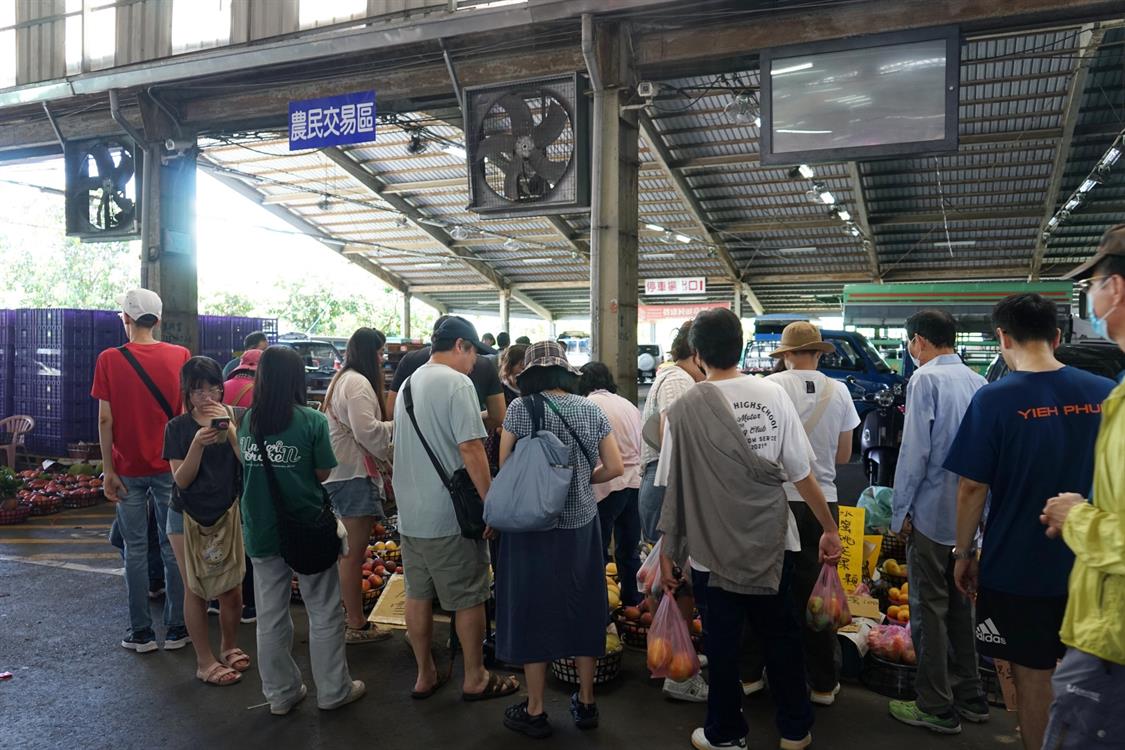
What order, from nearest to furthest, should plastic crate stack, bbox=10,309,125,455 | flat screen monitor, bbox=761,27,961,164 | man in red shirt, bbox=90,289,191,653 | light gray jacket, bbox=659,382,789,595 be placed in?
light gray jacket, bbox=659,382,789,595
man in red shirt, bbox=90,289,191,653
flat screen monitor, bbox=761,27,961,164
plastic crate stack, bbox=10,309,125,455

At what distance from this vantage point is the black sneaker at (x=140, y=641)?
4309mm

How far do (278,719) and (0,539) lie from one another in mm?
5037

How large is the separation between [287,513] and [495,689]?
134 cm

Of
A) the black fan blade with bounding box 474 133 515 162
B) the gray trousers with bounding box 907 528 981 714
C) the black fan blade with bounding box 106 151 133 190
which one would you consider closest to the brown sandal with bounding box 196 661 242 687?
the gray trousers with bounding box 907 528 981 714

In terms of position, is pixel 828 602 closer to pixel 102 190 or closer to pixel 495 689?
pixel 495 689

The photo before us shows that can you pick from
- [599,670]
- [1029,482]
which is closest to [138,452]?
[599,670]

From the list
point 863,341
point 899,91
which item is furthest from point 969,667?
point 863,341

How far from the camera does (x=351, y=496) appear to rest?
4.37 m

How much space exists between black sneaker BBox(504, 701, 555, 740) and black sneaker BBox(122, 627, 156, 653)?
2.28 meters

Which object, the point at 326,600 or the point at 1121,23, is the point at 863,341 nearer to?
the point at 1121,23

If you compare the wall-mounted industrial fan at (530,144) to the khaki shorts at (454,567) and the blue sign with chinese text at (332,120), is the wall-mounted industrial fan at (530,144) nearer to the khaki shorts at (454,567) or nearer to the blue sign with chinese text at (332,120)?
the blue sign with chinese text at (332,120)

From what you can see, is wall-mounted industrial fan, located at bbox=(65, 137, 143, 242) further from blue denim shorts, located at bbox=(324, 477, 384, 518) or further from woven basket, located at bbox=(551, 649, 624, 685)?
woven basket, located at bbox=(551, 649, 624, 685)

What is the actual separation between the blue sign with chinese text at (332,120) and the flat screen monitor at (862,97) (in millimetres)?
4037

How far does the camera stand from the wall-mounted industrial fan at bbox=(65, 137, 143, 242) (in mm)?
9578
